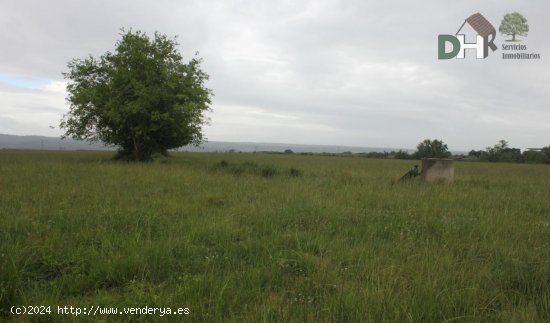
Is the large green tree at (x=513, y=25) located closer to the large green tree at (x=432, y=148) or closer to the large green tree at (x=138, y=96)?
the large green tree at (x=138, y=96)

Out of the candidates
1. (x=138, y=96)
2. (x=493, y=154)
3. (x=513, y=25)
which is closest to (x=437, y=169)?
(x=513, y=25)

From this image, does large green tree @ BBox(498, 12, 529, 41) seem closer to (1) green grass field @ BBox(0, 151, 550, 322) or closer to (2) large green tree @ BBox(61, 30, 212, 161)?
(1) green grass field @ BBox(0, 151, 550, 322)

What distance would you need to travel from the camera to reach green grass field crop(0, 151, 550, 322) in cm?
297

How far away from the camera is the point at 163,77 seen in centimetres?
2153

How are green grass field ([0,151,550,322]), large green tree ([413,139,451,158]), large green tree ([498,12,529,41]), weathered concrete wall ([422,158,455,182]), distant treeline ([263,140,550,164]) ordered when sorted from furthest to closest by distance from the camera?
large green tree ([413,139,451,158]), distant treeline ([263,140,550,164]), large green tree ([498,12,529,41]), weathered concrete wall ([422,158,455,182]), green grass field ([0,151,550,322])

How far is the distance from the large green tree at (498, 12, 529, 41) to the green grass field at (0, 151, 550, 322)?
39.0 feet

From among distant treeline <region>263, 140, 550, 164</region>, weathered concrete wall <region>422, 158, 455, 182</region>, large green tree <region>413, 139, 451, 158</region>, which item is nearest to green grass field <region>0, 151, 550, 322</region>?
weathered concrete wall <region>422, 158, 455, 182</region>

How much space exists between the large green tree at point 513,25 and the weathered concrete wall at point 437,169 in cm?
753

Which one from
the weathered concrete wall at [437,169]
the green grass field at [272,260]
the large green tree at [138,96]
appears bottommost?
the green grass field at [272,260]

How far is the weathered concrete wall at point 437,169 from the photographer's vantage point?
513 inches

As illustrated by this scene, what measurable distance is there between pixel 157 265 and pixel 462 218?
5.81 meters

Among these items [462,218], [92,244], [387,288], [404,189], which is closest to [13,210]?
[92,244]

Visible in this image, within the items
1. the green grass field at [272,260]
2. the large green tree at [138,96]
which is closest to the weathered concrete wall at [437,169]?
the green grass field at [272,260]

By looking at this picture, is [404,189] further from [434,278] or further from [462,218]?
[434,278]
